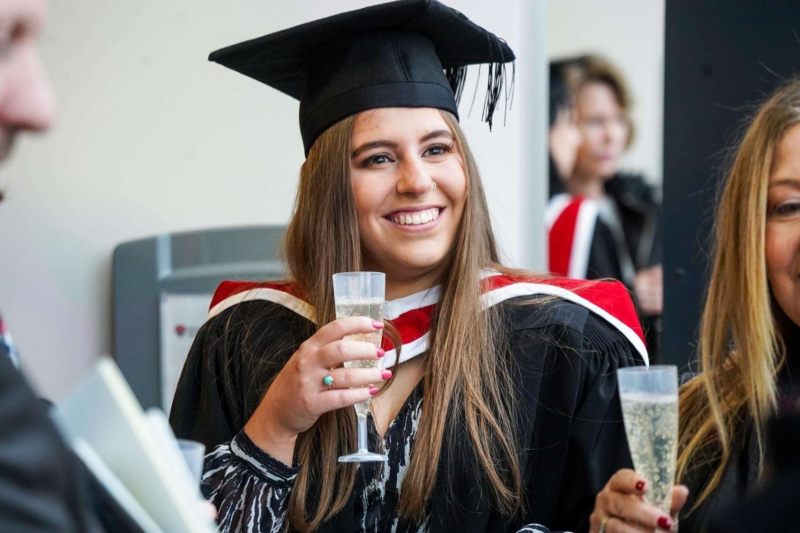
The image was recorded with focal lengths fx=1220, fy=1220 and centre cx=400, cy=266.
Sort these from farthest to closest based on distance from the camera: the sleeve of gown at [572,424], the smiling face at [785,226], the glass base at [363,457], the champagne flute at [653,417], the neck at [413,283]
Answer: the neck at [413,283]
the sleeve of gown at [572,424]
the glass base at [363,457]
the smiling face at [785,226]
the champagne flute at [653,417]

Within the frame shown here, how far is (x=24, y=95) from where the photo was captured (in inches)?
47.4

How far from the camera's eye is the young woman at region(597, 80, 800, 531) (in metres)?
2.35

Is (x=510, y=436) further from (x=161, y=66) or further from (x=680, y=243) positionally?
(x=161, y=66)

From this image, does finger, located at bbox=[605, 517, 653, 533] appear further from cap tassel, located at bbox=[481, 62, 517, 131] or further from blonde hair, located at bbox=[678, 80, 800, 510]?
cap tassel, located at bbox=[481, 62, 517, 131]

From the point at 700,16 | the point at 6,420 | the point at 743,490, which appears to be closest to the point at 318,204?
the point at 743,490

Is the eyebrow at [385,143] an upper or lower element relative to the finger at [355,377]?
upper

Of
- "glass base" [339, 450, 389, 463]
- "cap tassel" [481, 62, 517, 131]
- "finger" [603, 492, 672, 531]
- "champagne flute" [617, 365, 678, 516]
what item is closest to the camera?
"champagne flute" [617, 365, 678, 516]

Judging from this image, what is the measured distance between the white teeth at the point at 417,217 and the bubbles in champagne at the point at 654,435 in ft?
3.06

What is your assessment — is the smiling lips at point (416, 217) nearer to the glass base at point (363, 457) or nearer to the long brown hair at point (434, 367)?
the long brown hair at point (434, 367)

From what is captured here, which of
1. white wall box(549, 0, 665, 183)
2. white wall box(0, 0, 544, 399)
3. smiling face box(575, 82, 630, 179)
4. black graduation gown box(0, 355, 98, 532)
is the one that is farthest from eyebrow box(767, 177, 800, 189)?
white wall box(549, 0, 665, 183)

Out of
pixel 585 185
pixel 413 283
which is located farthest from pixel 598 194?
pixel 413 283

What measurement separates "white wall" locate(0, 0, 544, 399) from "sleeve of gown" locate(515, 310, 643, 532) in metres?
1.15

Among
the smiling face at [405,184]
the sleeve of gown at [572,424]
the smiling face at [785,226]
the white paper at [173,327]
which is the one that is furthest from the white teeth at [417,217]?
the white paper at [173,327]

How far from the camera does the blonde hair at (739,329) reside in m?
2.37
